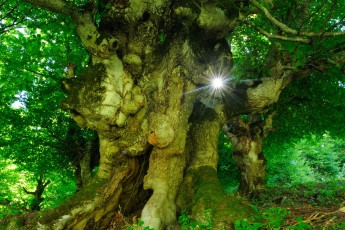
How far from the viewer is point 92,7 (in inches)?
241

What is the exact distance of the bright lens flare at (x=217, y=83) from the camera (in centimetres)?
699

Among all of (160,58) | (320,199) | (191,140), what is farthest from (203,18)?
(320,199)

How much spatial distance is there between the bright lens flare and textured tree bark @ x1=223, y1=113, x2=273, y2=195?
392 centimetres

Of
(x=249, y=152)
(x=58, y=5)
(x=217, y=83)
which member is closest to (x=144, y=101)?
(x=217, y=83)

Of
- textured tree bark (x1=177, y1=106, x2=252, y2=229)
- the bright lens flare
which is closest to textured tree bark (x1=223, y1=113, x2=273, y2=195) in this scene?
textured tree bark (x1=177, y1=106, x2=252, y2=229)

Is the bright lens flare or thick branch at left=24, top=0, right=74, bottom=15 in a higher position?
thick branch at left=24, top=0, right=74, bottom=15

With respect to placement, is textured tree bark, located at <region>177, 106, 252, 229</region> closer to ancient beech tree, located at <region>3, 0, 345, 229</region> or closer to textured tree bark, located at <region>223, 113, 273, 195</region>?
→ ancient beech tree, located at <region>3, 0, 345, 229</region>

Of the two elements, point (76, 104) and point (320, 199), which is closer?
point (76, 104)

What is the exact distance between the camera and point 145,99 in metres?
6.37

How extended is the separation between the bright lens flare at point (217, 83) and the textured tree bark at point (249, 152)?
3917mm

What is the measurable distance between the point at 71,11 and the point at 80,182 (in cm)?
974

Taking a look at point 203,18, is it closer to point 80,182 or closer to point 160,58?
point 160,58

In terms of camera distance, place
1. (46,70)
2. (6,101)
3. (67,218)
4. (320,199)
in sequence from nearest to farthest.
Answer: (67,218) < (320,199) < (46,70) < (6,101)

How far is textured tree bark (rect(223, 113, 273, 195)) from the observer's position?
10711 millimetres
